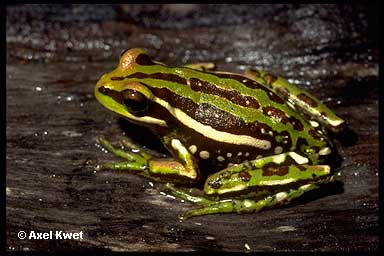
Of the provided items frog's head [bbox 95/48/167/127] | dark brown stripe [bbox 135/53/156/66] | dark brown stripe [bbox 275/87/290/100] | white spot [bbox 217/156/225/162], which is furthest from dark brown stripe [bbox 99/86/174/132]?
dark brown stripe [bbox 275/87/290/100]

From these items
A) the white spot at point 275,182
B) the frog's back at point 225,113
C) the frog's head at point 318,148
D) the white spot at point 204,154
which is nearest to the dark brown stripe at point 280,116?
the frog's back at point 225,113

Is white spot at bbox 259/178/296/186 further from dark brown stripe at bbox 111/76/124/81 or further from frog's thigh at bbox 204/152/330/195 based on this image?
dark brown stripe at bbox 111/76/124/81

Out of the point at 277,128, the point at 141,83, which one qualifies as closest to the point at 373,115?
the point at 277,128

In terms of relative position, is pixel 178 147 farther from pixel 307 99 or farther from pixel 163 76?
pixel 307 99

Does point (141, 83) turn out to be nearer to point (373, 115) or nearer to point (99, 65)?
point (99, 65)

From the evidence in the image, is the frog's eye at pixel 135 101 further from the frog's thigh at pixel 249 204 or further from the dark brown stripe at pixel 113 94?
the frog's thigh at pixel 249 204

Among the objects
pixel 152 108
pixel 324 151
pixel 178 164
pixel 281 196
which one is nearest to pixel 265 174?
pixel 281 196
